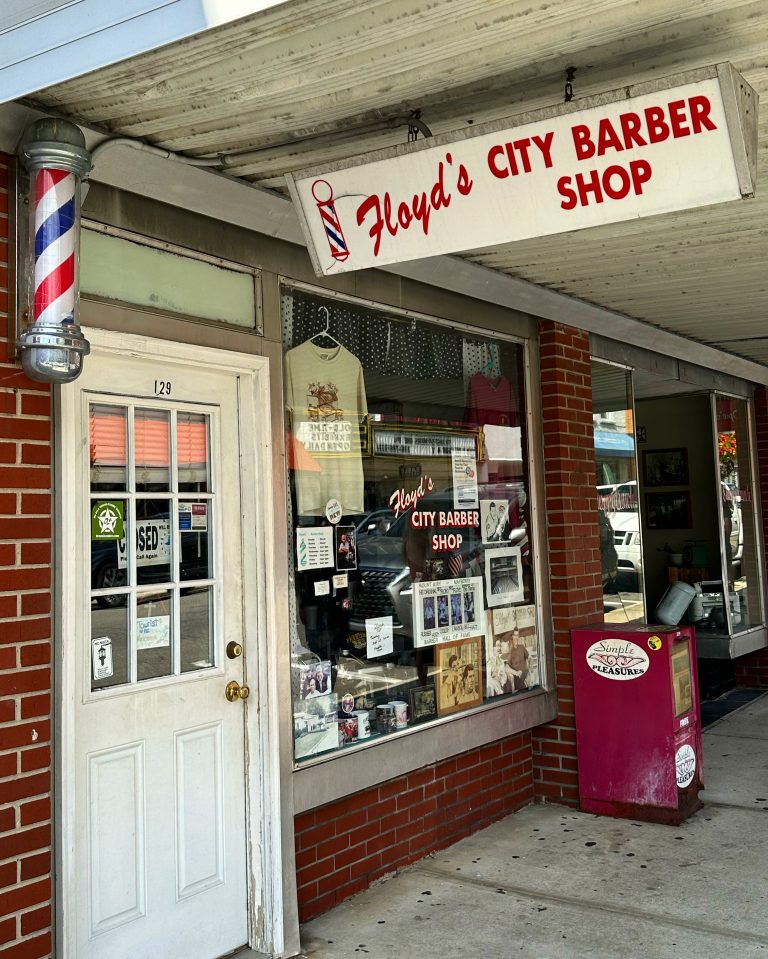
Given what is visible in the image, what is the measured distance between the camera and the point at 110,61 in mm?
2564

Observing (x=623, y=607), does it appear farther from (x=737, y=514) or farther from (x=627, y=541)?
(x=737, y=514)

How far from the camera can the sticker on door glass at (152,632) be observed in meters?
3.74

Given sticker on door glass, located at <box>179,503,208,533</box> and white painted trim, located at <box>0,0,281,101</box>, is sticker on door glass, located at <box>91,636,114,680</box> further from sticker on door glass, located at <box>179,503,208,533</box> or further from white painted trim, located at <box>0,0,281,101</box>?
white painted trim, located at <box>0,0,281,101</box>

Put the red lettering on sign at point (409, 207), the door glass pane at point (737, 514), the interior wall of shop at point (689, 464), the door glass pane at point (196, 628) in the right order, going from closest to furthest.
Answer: the red lettering on sign at point (409, 207) < the door glass pane at point (196, 628) < the door glass pane at point (737, 514) < the interior wall of shop at point (689, 464)

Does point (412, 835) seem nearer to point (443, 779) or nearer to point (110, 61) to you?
point (443, 779)

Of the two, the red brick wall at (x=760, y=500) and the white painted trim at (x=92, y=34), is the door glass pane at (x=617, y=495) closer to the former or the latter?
the red brick wall at (x=760, y=500)

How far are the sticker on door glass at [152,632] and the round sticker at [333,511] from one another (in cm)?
105

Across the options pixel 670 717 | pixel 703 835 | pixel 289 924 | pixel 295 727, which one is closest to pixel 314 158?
pixel 295 727

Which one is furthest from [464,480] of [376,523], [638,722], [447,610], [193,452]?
[193,452]

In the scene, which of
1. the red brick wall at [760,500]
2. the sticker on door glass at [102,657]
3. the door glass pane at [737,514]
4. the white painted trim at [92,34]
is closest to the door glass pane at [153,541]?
the sticker on door glass at [102,657]

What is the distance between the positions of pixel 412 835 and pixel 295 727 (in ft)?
3.87

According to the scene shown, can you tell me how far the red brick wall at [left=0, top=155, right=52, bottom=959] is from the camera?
10.0 ft

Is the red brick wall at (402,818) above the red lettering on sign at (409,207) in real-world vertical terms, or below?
below

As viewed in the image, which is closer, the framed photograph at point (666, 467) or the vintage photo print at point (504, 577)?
the vintage photo print at point (504, 577)
